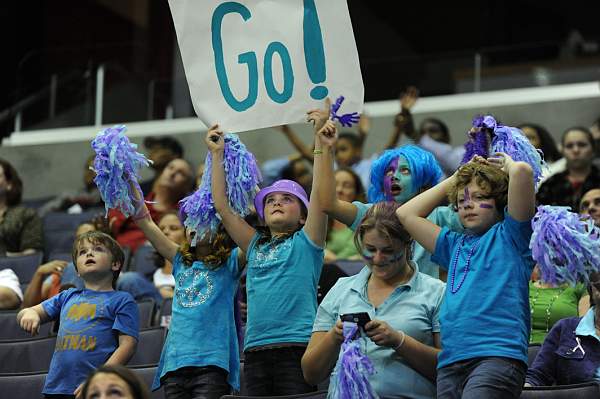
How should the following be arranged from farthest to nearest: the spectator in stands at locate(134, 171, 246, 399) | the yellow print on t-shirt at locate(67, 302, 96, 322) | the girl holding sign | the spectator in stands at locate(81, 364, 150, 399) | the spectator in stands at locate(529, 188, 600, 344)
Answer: the spectator in stands at locate(529, 188, 600, 344)
the yellow print on t-shirt at locate(67, 302, 96, 322)
the spectator in stands at locate(134, 171, 246, 399)
the girl holding sign
the spectator in stands at locate(81, 364, 150, 399)

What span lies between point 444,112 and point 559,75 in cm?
98

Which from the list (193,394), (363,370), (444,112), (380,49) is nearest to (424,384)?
(363,370)

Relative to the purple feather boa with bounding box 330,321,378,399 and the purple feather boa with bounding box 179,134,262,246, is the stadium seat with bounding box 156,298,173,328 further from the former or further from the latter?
the purple feather boa with bounding box 330,321,378,399

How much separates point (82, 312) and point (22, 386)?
393 millimetres

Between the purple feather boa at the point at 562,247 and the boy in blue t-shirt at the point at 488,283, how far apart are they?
9 centimetres

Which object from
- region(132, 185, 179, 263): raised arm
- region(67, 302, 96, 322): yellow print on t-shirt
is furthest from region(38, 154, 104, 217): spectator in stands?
region(67, 302, 96, 322): yellow print on t-shirt

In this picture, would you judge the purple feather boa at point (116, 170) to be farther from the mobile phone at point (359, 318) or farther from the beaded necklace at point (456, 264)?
the beaded necklace at point (456, 264)

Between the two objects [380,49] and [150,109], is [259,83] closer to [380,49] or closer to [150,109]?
[150,109]

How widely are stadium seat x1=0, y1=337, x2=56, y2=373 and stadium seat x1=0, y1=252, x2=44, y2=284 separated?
1.49 m

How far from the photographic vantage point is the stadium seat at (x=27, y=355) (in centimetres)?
550

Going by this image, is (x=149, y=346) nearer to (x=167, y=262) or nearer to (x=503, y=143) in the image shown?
(x=167, y=262)

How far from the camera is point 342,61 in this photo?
4586 millimetres

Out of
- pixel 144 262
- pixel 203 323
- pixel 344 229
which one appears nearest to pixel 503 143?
pixel 203 323

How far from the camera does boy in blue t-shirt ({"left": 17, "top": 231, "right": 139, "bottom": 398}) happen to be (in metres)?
4.65
